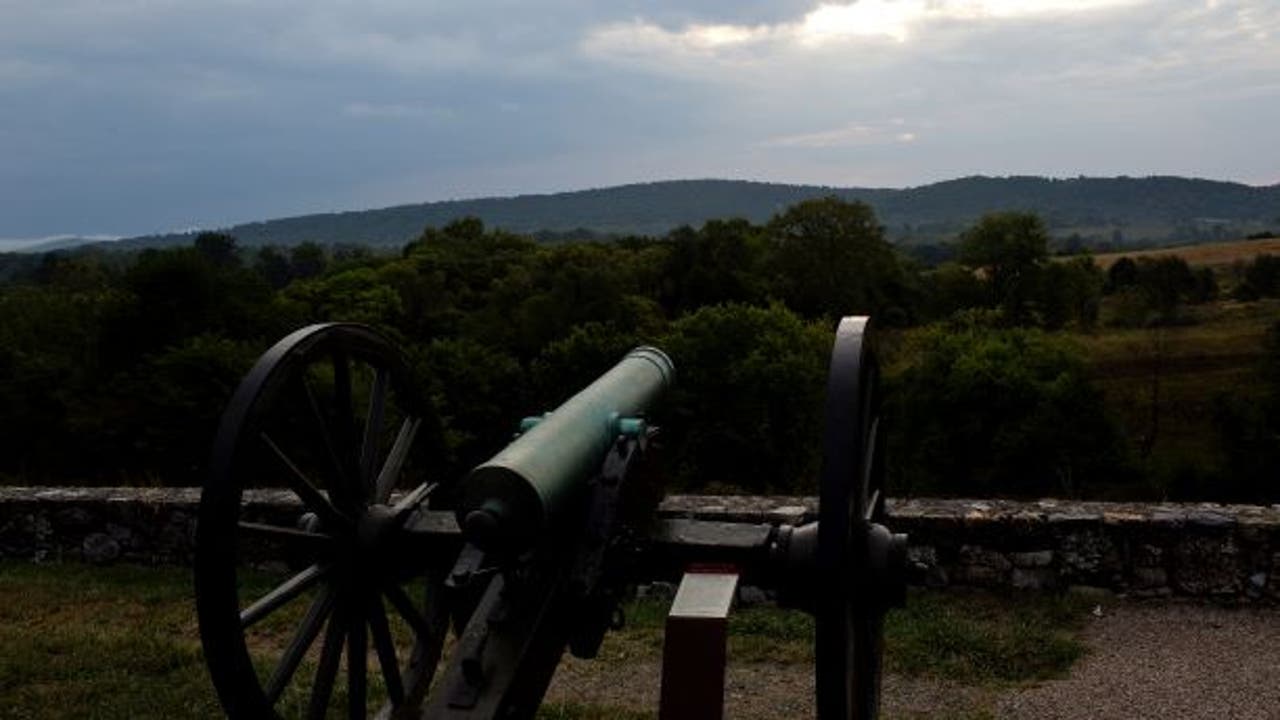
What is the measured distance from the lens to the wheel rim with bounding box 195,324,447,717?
373 cm

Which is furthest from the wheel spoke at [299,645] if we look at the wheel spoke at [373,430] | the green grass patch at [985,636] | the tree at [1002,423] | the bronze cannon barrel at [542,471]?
the tree at [1002,423]

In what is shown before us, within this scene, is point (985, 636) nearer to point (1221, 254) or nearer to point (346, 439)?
point (346, 439)

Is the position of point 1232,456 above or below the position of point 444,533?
below

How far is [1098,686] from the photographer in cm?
621

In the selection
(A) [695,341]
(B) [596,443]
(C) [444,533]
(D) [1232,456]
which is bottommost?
(D) [1232,456]

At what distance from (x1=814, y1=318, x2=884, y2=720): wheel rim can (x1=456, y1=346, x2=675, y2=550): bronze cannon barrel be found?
3.02 ft

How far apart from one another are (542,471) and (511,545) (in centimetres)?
26

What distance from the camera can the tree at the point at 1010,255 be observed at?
4919 centimetres

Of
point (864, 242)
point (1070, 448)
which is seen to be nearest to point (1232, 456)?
point (1070, 448)

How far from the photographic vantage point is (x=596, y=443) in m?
4.23

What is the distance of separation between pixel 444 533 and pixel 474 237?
204 feet

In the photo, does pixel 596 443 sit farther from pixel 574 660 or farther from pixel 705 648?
pixel 574 660

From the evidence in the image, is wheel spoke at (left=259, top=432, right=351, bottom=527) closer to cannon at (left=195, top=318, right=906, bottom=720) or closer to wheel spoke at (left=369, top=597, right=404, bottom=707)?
cannon at (left=195, top=318, right=906, bottom=720)

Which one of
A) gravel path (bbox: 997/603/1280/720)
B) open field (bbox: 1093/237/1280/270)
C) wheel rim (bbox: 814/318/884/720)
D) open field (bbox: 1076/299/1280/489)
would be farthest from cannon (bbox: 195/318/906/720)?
open field (bbox: 1093/237/1280/270)
